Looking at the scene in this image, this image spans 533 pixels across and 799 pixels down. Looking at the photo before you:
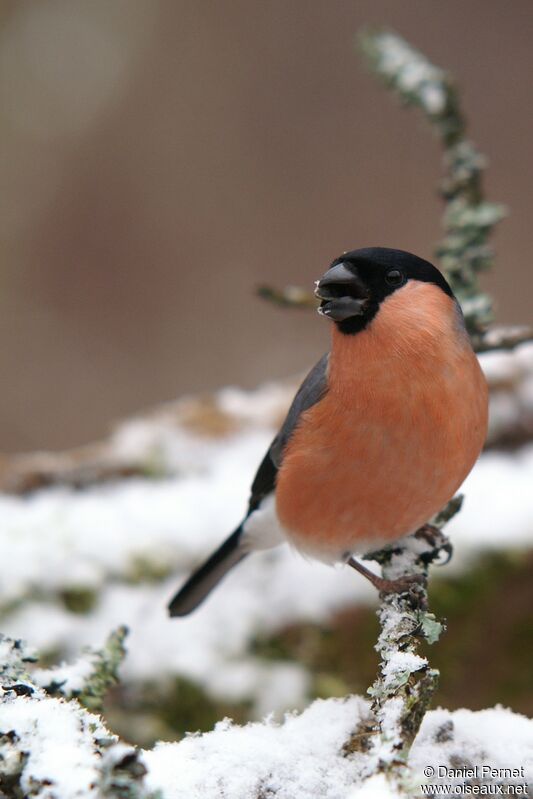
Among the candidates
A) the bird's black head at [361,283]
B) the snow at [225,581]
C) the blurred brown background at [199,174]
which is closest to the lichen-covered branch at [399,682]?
the snow at [225,581]

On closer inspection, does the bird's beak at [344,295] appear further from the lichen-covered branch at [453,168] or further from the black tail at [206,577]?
the black tail at [206,577]

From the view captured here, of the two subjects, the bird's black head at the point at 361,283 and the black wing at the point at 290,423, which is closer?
the bird's black head at the point at 361,283

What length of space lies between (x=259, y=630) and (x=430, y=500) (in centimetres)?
110

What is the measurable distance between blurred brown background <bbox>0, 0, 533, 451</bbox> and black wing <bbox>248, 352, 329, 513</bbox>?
170 inches

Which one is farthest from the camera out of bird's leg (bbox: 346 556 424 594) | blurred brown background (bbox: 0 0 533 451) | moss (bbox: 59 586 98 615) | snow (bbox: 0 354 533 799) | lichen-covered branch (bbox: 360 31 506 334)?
blurred brown background (bbox: 0 0 533 451)

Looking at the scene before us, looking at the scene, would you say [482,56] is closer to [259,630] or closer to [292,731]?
[259,630]

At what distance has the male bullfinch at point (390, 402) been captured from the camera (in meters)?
2.04

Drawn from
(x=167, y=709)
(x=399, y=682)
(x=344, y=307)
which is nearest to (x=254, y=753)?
(x=399, y=682)

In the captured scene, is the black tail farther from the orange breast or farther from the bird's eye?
the bird's eye

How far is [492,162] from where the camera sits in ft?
23.0

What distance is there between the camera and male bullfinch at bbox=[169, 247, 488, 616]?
2.04 meters

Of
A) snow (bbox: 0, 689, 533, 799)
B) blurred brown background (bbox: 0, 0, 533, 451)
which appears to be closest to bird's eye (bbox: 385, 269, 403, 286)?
A: snow (bbox: 0, 689, 533, 799)

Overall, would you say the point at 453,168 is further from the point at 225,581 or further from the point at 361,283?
the point at 225,581

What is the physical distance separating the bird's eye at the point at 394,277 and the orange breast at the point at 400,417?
22mm
